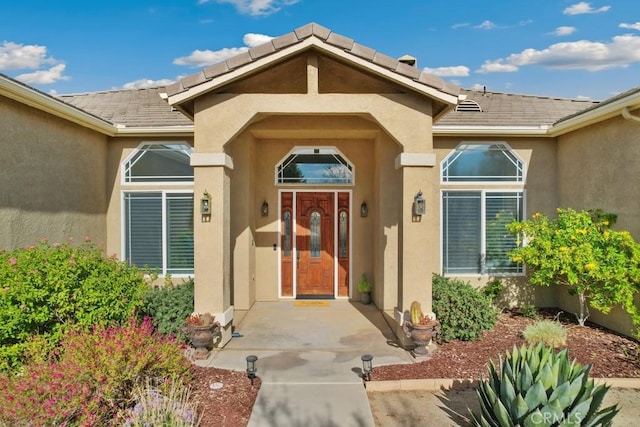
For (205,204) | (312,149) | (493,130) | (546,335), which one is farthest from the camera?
(312,149)

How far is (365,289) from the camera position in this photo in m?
9.56

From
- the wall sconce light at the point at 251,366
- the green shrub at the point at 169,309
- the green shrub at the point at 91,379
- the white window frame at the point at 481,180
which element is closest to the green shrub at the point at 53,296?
the green shrub at the point at 169,309

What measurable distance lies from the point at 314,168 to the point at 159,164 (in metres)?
3.67

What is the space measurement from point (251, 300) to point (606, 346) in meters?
6.97

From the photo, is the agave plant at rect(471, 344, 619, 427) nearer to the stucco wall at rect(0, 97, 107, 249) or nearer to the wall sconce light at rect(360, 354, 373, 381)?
the wall sconce light at rect(360, 354, 373, 381)

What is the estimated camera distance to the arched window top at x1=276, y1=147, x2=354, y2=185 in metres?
9.80

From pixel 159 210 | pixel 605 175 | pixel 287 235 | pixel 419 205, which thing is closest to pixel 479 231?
pixel 605 175

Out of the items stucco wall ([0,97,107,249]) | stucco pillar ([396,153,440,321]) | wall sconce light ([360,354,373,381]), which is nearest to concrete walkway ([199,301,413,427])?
wall sconce light ([360,354,373,381])

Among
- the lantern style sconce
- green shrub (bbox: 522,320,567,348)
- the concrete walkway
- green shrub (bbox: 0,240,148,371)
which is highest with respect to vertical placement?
the lantern style sconce

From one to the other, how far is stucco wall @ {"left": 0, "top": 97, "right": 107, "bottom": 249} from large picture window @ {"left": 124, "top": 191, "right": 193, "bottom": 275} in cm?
64

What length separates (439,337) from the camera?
662cm

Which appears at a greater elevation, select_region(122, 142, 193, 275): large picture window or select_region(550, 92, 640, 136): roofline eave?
select_region(550, 92, 640, 136): roofline eave

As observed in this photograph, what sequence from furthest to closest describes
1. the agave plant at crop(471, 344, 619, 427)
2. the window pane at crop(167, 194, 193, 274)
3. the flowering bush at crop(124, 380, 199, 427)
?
the window pane at crop(167, 194, 193, 274), the flowering bush at crop(124, 380, 199, 427), the agave plant at crop(471, 344, 619, 427)

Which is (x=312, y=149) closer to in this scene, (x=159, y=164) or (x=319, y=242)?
(x=319, y=242)
